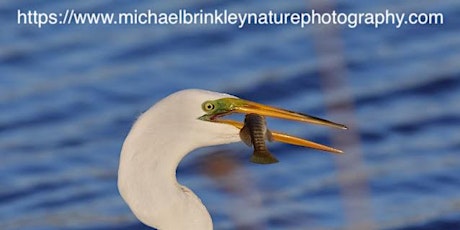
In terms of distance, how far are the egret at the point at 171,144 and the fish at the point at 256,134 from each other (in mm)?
29

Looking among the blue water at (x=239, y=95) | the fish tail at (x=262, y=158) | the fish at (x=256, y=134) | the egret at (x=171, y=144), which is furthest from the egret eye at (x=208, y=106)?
the blue water at (x=239, y=95)

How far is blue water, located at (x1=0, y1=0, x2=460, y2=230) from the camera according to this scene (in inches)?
324

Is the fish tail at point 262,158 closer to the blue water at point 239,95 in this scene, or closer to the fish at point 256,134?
the fish at point 256,134

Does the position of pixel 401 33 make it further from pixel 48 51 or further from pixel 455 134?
pixel 48 51

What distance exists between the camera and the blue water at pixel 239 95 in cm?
823

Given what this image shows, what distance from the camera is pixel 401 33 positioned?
33.0 ft

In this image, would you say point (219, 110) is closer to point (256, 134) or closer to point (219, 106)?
point (219, 106)

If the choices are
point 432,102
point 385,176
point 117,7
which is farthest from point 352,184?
point 117,7

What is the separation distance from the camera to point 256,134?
4918 mm

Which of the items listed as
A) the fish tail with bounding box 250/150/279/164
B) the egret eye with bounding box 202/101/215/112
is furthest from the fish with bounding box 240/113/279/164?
the egret eye with bounding box 202/101/215/112

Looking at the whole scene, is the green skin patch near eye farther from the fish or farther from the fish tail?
the fish tail

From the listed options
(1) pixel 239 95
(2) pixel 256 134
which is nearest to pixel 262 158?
(2) pixel 256 134

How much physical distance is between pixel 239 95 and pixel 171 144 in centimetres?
415

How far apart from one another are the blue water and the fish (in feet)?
8.11
